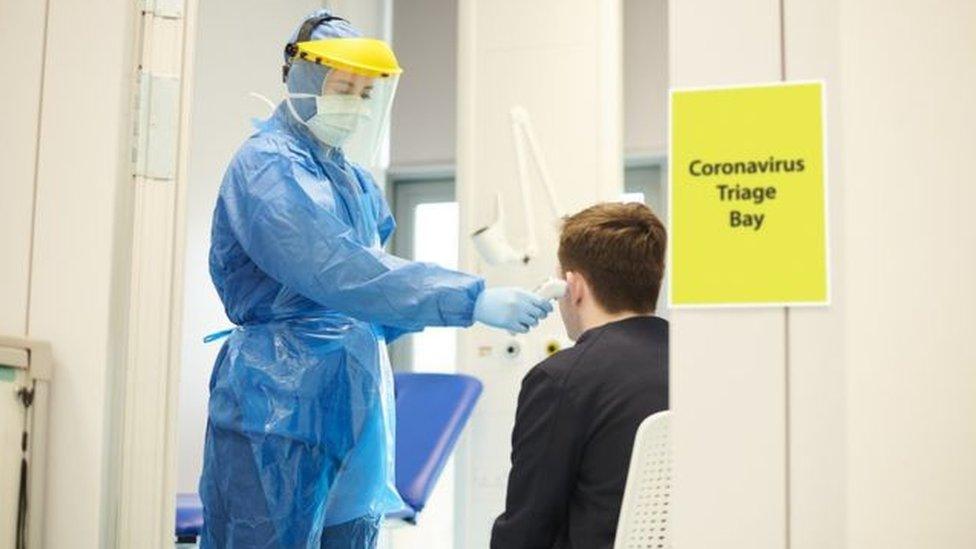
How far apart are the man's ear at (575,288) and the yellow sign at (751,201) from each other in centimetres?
93

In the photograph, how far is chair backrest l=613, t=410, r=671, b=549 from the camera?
135 centimetres

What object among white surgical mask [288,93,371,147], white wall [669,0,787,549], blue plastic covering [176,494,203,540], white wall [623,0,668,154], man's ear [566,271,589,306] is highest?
white wall [623,0,668,154]

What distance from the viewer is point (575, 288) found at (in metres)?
1.82

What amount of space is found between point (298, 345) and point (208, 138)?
1963 mm

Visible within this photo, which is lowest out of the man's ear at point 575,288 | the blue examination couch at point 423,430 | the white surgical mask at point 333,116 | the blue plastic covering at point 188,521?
the blue plastic covering at point 188,521

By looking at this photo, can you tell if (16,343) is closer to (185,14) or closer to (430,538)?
(185,14)

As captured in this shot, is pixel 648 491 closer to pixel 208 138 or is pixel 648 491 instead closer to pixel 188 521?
pixel 188 521

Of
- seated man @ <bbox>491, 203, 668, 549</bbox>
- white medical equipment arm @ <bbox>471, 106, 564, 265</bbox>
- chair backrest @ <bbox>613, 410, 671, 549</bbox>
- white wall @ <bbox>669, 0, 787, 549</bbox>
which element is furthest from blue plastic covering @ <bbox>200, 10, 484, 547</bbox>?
white medical equipment arm @ <bbox>471, 106, 564, 265</bbox>

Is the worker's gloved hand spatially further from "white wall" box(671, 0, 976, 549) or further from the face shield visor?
A: "white wall" box(671, 0, 976, 549)

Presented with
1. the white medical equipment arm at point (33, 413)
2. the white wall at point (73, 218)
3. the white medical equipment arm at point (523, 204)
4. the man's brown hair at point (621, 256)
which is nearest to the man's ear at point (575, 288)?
the man's brown hair at point (621, 256)

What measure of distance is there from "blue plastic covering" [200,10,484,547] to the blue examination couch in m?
0.93

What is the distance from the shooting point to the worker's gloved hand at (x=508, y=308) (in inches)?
68.4

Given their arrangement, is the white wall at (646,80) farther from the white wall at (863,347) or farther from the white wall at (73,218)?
the white wall at (863,347)

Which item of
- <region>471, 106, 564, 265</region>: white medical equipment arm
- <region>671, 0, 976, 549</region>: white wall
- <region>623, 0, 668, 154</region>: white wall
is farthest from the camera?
<region>623, 0, 668, 154</region>: white wall
